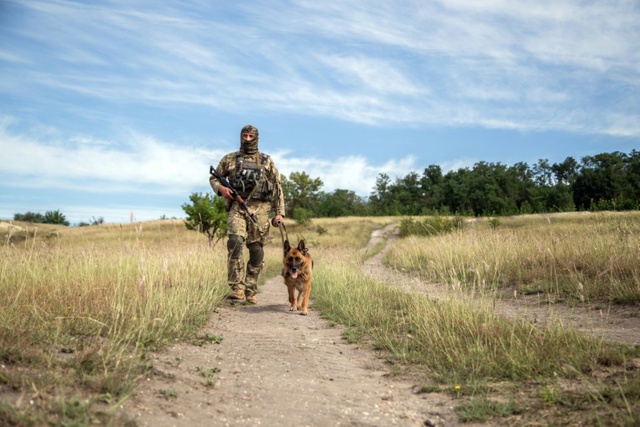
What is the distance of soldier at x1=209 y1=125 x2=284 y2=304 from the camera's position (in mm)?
8070

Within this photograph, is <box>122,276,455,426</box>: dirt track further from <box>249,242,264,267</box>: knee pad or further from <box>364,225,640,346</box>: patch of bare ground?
<box>249,242,264,267</box>: knee pad

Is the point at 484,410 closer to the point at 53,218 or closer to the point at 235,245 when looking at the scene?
the point at 235,245

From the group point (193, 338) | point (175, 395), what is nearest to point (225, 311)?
point (193, 338)

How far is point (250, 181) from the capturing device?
8.19m

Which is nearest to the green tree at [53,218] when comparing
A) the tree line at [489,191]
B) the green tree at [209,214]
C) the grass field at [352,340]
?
the tree line at [489,191]

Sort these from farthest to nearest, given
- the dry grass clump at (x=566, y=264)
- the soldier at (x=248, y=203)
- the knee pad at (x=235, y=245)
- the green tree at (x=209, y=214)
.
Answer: the green tree at (x=209, y=214)
the soldier at (x=248, y=203)
the knee pad at (x=235, y=245)
the dry grass clump at (x=566, y=264)

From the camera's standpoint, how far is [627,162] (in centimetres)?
6725

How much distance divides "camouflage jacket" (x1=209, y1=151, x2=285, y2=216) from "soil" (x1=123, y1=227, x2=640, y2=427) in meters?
3.05

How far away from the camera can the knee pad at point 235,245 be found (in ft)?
26.1

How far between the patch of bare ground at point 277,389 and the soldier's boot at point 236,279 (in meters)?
2.61

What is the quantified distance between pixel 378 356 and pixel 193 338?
201 cm

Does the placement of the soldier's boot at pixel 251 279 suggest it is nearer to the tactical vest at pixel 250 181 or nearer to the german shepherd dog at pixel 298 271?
the german shepherd dog at pixel 298 271

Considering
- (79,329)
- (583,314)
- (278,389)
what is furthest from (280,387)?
(583,314)

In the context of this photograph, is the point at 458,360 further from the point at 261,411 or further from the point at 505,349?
the point at 261,411
